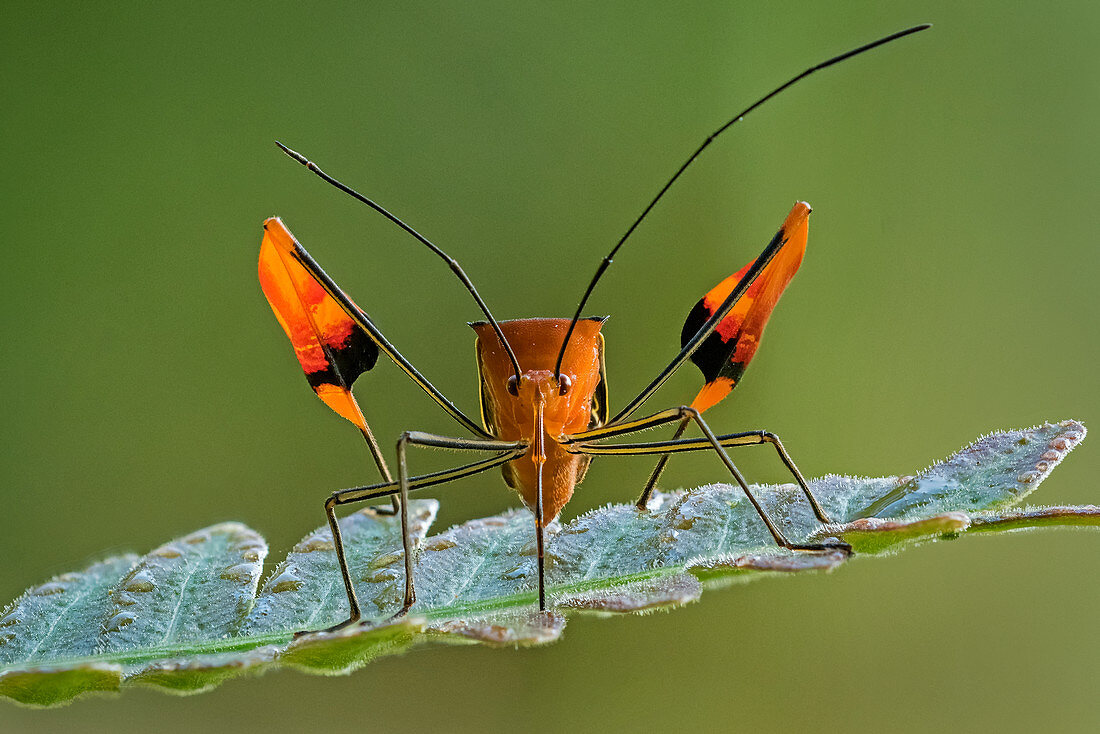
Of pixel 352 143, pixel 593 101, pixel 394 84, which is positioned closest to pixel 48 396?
pixel 352 143

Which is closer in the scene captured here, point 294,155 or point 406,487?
point 406,487

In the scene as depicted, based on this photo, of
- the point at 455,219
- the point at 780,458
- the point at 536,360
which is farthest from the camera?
the point at 455,219

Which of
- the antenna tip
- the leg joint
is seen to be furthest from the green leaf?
the antenna tip

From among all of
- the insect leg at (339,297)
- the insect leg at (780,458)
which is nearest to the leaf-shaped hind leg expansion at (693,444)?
the insect leg at (780,458)

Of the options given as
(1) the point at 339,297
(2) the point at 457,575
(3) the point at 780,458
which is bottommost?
(2) the point at 457,575

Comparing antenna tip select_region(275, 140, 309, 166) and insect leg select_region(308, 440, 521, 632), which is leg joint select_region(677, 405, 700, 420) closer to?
insect leg select_region(308, 440, 521, 632)

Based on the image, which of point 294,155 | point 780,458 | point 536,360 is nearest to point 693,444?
point 780,458

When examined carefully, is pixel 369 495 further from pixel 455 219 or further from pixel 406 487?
pixel 455 219

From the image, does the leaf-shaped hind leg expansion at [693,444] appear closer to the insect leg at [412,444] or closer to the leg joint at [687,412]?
the leg joint at [687,412]
